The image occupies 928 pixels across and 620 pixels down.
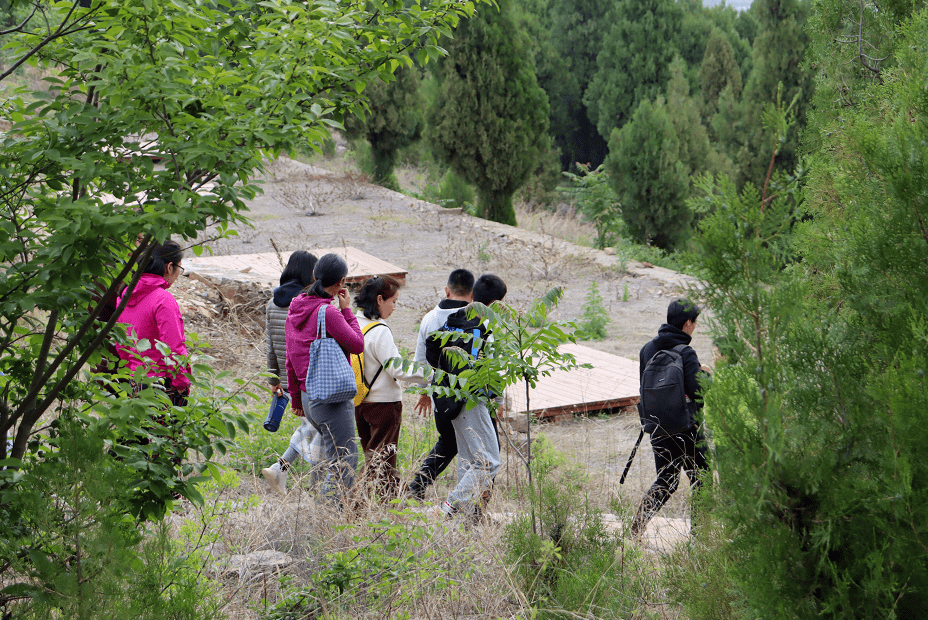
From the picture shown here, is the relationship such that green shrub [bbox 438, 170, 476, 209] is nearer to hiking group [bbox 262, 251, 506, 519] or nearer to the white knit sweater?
hiking group [bbox 262, 251, 506, 519]

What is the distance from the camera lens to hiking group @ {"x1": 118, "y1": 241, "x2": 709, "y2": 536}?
156 inches

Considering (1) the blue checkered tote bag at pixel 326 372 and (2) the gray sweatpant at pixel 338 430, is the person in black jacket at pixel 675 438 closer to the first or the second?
(2) the gray sweatpant at pixel 338 430

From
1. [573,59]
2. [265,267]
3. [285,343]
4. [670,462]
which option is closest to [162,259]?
[285,343]

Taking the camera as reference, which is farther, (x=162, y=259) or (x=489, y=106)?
(x=489, y=106)

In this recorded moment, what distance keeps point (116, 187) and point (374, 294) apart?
88.4 inches

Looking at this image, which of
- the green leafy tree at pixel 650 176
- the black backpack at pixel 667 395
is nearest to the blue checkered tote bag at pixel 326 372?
the black backpack at pixel 667 395

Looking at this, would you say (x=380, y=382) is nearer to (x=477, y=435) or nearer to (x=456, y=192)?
(x=477, y=435)

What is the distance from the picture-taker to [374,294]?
4332 mm

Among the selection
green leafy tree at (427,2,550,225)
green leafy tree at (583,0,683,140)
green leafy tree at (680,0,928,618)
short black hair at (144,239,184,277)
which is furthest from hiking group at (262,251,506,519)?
A: green leafy tree at (583,0,683,140)

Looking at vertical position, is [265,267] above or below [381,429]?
below

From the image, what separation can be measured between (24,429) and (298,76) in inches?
53.7

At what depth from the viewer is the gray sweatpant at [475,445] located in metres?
3.92

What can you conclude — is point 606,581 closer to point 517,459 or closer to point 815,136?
point 517,459

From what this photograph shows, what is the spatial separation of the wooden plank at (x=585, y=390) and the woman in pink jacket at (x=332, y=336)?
215cm
